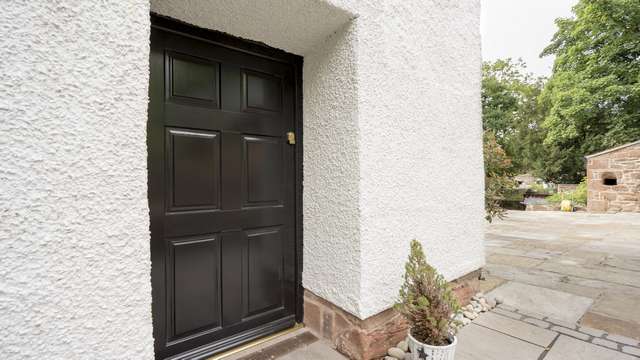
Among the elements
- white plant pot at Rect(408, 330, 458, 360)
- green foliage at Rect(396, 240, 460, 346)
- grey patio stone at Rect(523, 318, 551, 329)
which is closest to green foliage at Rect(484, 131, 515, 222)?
grey patio stone at Rect(523, 318, 551, 329)

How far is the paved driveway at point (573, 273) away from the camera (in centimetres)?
222

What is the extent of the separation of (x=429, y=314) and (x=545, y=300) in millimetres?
1754

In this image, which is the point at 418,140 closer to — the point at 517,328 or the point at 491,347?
the point at 491,347

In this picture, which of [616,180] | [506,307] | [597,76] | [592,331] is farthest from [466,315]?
[597,76]

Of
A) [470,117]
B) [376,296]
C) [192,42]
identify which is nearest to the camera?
[192,42]

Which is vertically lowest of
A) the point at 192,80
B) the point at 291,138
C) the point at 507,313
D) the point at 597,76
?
the point at 507,313

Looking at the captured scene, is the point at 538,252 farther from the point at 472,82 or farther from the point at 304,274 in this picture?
the point at 304,274

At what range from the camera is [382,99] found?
1.75 m

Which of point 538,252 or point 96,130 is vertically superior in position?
point 96,130

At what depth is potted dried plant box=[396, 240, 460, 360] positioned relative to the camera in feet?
4.70

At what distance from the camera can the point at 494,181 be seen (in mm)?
3420

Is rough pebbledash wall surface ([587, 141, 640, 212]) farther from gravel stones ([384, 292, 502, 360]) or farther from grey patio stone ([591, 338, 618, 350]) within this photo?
grey patio stone ([591, 338, 618, 350])

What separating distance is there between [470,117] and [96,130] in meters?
2.57

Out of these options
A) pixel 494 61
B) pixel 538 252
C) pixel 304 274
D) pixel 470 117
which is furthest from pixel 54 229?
pixel 494 61
